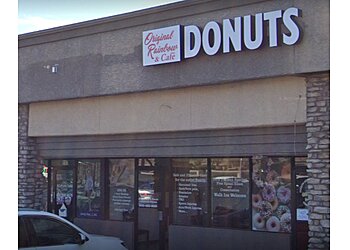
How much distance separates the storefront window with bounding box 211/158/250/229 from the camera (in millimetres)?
12422

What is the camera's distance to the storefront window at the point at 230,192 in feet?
40.8

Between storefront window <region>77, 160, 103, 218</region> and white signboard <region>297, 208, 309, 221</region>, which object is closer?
white signboard <region>297, 208, 309, 221</region>

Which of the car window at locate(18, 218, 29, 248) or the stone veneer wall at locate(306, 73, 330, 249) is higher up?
the stone veneer wall at locate(306, 73, 330, 249)

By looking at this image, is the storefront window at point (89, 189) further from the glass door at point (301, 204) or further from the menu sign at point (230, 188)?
the glass door at point (301, 204)

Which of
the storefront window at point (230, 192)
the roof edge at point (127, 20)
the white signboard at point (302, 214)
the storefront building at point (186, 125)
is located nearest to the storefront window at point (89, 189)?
the storefront building at point (186, 125)

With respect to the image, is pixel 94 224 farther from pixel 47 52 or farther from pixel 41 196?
pixel 47 52

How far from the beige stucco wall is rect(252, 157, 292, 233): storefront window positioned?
0.97 meters

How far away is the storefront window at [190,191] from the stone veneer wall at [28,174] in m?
4.95

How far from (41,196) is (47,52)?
4.28m

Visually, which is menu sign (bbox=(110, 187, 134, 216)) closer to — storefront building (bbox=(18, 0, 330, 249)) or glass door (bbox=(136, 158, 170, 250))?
storefront building (bbox=(18, 0, 330, 249))

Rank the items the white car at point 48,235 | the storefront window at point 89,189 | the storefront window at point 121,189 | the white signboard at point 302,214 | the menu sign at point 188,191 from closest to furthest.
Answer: the white car at point 48,235 < the white signboard at point 302,214 < the menu sign at point 188,191 < the storefront window at point 121,189 < the storefront window at point 89,189

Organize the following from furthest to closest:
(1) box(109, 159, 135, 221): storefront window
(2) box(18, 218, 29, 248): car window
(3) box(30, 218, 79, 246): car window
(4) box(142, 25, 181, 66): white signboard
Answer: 1. (1) box(109, 159, 135, 221): storefront window
2. (4) box(142, 25, 181, 66): white signboard
3. (3) box(30, 218, 79, 246): car window
4. (2) box(18, 218, 29, 248): car window

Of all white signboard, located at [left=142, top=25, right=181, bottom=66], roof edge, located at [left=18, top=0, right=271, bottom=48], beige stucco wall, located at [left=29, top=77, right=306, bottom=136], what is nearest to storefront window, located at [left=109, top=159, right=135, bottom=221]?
beige stucco wall, located at [left=29, top=77, right=306, bottom=136]

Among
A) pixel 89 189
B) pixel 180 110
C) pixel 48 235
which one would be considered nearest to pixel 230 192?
pixel 180 110
